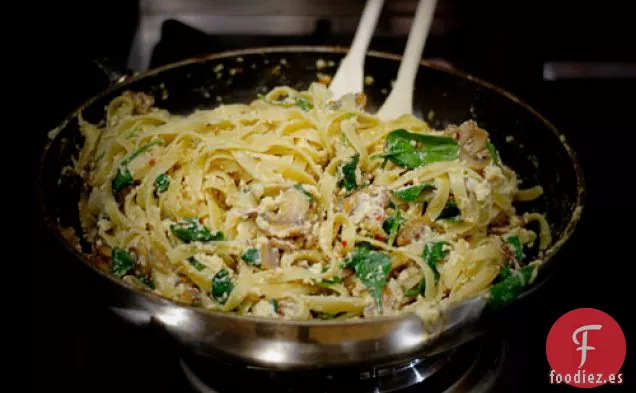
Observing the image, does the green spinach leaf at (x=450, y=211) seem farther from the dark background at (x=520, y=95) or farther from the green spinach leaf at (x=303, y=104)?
the green spinach leaf at (x=303, y=104)

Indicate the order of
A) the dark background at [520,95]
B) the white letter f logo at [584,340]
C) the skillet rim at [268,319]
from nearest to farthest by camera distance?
1. the skillet rim at [268,319]
2. the white letter f logo at [584,340]
3. the dark background at [520,95]

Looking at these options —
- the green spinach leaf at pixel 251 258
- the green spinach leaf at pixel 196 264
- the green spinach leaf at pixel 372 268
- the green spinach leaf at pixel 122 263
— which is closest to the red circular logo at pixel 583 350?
the green spinach leaf at pixel 372 268

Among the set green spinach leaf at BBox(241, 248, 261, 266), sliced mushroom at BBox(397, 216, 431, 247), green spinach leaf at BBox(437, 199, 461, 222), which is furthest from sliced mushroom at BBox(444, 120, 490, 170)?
green spinach leaf at BBox(241, 248, 261, 266)

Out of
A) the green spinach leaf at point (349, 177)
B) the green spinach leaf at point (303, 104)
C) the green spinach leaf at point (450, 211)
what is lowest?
the green spinach leaf at point (450, 211)

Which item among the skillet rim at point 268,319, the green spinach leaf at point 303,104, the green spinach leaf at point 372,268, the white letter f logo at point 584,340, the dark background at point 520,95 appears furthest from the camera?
→ the green spinach leaf at point 303,104

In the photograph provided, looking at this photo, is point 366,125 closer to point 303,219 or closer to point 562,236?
point 303,219

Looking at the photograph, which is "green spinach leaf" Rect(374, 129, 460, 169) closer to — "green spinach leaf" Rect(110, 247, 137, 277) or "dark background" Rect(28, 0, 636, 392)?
"dark background" Rect(28, 0, 636, 392)
